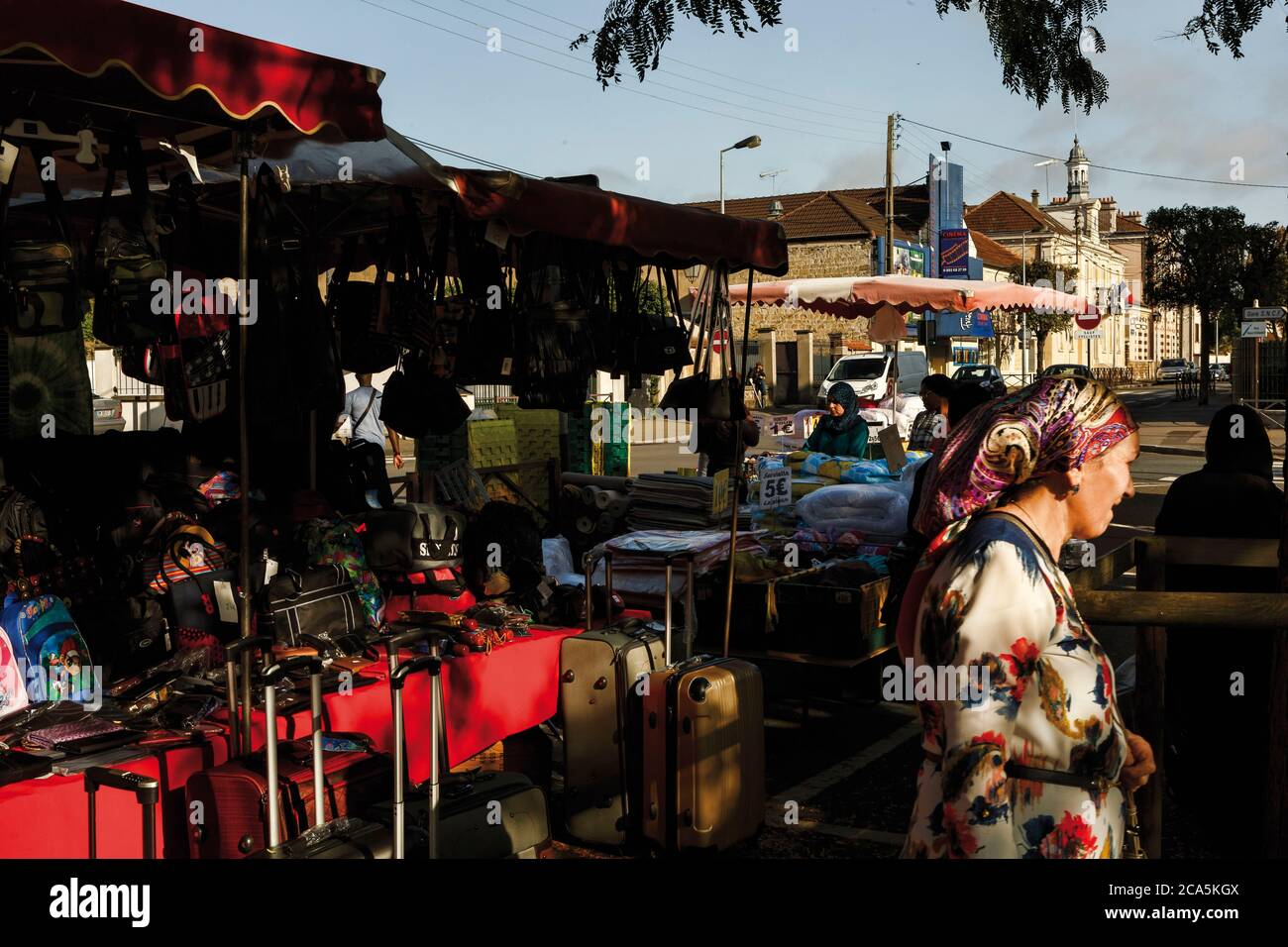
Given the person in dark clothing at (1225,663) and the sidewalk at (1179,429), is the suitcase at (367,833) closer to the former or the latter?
the person in dark clothing at (1225,663)

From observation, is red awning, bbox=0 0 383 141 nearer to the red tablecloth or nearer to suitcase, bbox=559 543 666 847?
the red tablecloth

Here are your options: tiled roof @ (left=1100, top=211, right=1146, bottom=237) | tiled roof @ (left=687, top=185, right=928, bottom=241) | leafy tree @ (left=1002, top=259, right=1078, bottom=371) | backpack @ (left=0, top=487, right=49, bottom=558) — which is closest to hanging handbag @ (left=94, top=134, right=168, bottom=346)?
backpack @ (left=0, top=487, right=49, bottom=558)

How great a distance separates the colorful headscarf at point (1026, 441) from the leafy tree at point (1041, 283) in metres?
60.4

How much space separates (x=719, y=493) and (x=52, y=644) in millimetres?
4388

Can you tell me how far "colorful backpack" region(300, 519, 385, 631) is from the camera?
527 centimetres

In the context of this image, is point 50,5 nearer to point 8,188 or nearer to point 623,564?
point 8,188

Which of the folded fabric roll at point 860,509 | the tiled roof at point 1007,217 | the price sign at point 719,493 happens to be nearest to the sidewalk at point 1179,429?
the folded fabric roll at point 860,509

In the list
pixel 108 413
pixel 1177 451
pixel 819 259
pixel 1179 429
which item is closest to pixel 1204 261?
pixel 1179 429

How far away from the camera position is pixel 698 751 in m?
4.64

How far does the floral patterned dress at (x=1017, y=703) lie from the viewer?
228 cm

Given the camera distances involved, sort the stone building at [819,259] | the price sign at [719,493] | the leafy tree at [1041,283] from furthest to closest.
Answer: the leafy tree at [1041,283]
the stone building at [819,259]
the price sign at [719,493]

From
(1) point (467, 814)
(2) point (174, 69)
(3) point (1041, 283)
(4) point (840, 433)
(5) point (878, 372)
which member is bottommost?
(1) point (467, 814)

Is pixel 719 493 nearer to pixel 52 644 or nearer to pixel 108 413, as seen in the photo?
pixel 52 644
